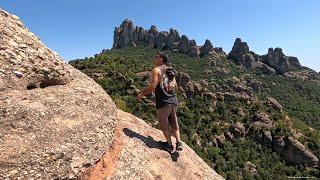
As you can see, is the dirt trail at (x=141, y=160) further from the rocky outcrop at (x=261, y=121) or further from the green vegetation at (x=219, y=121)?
the rocky outcrop at (x=261, y=121)

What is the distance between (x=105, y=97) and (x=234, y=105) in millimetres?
95897

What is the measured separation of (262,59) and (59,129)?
187m

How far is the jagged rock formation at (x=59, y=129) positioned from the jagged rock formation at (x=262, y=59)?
171m

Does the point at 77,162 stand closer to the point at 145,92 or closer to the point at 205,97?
the point at 145,92

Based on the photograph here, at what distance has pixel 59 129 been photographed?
9734 mm

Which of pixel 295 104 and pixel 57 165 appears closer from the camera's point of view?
pixel 57 165

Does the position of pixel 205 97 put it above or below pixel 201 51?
below

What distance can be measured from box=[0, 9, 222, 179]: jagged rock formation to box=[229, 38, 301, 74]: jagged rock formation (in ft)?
560

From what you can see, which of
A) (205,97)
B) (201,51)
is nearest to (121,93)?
(205,97)

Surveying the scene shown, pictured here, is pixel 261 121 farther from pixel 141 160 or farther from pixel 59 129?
pixel 59 129

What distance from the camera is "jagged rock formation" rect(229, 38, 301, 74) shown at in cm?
18125

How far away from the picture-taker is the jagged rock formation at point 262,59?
181250 mm

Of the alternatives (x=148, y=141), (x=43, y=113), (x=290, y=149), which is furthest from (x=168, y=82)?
(x=290, y=149)

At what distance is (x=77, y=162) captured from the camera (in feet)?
30.5
